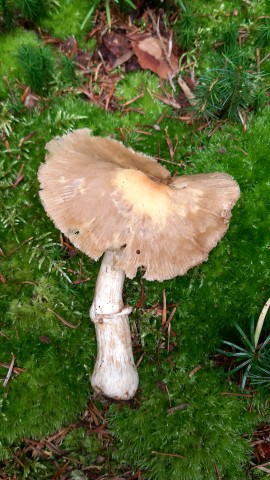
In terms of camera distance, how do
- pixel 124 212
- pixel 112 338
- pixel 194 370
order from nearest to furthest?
1. pixel 124 212
2. pixel 112 338
3. pixel 194 370

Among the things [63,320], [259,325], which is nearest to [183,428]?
[259,325]

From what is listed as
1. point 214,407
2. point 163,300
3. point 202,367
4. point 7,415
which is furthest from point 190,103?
point 7,415

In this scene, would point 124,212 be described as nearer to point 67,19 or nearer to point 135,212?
point 135,212

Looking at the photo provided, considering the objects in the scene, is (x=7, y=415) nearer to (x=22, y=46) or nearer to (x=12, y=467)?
(x=12, y=467)

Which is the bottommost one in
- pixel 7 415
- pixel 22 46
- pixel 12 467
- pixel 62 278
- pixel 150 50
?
pixel 12 467

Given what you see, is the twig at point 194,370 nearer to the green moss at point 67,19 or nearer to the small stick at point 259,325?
the small stick at point 259,325

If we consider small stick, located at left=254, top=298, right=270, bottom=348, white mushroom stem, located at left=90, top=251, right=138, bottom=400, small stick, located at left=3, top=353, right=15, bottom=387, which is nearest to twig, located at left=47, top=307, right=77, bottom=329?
white mushroom stem, located at left=90, top=251, right=138, bottom=400

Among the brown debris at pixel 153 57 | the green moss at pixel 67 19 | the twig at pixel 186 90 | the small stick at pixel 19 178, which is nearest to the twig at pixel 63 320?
the small stick at pixel 19 178
